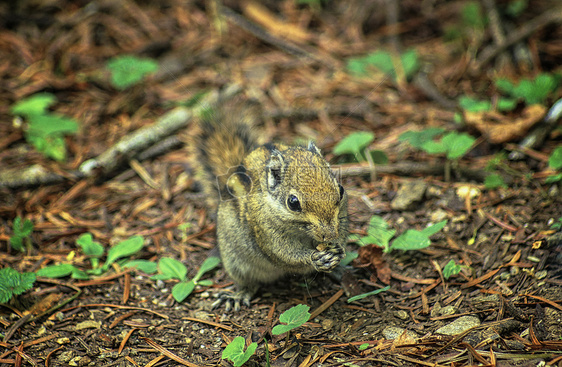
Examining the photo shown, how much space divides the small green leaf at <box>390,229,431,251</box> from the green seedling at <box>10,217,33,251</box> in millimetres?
2357

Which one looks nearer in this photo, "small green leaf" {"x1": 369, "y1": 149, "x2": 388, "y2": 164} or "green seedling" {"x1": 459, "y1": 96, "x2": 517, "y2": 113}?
"small green leaf" {"x1": 369, "y1": 149, "x2": 388, "y2": 164}

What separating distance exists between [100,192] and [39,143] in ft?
2.52

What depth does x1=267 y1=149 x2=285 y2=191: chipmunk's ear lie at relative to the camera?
2.62 m

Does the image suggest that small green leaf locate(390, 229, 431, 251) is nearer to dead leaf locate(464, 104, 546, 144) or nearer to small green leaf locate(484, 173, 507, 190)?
small green leaf locate(484, 173, 507, 190)


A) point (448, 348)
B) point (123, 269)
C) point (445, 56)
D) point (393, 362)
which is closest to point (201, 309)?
point (123, 269)

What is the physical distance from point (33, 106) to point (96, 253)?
6.39ft

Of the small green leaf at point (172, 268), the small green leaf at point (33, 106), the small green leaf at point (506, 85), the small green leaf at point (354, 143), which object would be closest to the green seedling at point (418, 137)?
the small green leaf at point (354, 143)

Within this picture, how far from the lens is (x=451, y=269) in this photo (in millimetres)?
2807

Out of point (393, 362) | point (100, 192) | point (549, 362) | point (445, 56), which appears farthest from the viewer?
point (445, 56)

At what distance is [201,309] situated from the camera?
10.0 feet

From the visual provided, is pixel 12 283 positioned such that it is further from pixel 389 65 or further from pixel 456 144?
pixel 389 65

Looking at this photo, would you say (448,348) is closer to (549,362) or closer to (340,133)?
(549,362)

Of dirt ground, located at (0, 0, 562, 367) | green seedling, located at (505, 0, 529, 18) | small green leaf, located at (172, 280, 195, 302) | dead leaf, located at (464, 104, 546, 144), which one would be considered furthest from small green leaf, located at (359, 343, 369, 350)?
green seedling, located at (505, 0, 529, 18)

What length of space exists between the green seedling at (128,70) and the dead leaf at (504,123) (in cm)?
300
